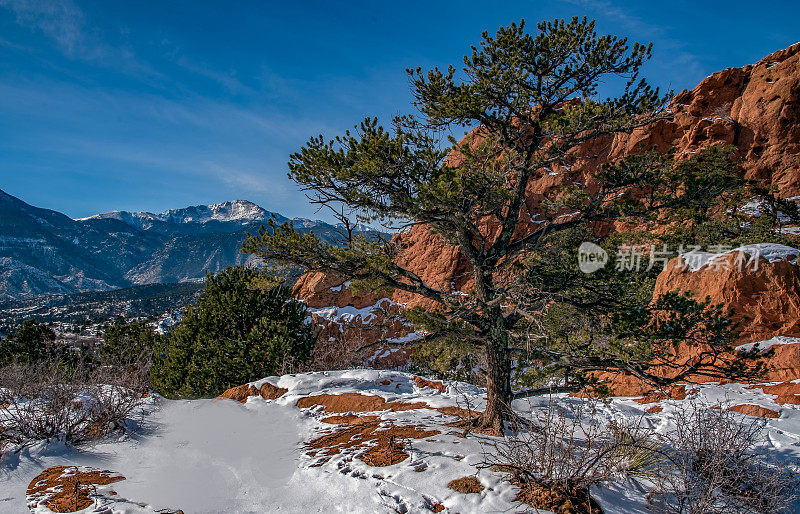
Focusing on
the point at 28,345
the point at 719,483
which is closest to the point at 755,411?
the point at 719,483

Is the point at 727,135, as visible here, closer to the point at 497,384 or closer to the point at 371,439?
the point at 497,384

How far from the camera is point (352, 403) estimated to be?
784 centimetres

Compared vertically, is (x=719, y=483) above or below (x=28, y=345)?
above

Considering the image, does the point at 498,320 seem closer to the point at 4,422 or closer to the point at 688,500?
the point at 688,500

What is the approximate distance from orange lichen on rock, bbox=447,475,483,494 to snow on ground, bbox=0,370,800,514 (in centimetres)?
6

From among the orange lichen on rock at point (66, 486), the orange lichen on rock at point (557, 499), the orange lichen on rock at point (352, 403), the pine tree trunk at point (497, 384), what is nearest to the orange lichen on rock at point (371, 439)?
the orange lichen on rock at point (352, 403)

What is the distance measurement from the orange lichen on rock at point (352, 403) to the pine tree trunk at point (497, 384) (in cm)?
195

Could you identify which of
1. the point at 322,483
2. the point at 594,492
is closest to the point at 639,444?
the point at 594,492

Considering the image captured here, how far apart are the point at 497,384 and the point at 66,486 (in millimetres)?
5438

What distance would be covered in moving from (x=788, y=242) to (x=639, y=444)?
2397cm

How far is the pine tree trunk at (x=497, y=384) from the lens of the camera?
19.9 feet

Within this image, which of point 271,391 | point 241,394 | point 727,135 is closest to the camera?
point 271,391

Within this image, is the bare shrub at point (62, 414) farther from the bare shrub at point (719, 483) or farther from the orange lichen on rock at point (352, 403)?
the bare shrub at point (719, 483)

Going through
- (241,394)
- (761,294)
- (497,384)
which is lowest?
(241,394)
